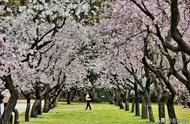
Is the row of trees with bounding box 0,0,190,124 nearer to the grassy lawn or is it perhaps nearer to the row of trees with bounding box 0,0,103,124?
the row of trees with bounding box 0,0,103,124

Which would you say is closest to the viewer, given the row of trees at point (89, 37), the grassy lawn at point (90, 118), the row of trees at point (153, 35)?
the row of trees at point (153, 35)

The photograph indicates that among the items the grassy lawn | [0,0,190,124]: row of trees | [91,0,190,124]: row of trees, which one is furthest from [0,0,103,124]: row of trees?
the grassy lawn

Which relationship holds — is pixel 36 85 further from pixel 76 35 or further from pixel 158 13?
pixel 158 13

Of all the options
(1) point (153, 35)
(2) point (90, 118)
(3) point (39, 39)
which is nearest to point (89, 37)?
(2) point (90, 118)

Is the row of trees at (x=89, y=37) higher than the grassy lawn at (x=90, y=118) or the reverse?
higher

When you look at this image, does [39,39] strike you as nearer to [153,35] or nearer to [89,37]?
[153,35]

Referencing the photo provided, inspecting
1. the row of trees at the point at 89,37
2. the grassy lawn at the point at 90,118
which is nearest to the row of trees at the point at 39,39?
the row of trees at the point at 89,37

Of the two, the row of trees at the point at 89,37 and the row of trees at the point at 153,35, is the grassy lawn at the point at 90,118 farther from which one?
the row of trees at the point at 153,35

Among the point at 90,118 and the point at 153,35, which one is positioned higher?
the point at 153,35

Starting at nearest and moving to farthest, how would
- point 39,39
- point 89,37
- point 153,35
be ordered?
1. point 153,35
2. point 39,39
3. point 89,37

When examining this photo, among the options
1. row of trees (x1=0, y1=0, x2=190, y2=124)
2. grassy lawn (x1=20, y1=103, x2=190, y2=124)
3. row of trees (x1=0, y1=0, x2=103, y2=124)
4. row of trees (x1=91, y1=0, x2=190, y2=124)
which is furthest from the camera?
grassy lawn (x1=20, y1=103, x2=190, y2=124)

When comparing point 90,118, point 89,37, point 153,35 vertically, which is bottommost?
point 90,118

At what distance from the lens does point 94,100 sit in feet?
294

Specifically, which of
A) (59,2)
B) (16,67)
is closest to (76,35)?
(59,2)
